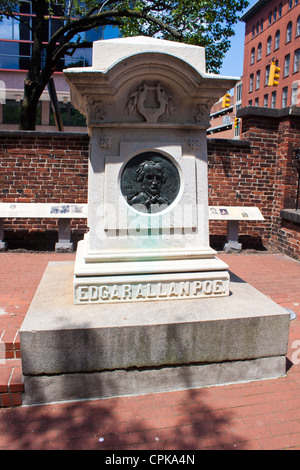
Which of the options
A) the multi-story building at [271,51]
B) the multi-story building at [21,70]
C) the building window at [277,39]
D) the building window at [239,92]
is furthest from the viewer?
the building window at [239,92]

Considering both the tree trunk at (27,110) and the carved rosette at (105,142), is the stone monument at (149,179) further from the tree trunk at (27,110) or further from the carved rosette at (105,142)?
the tree trunk at (27,110)

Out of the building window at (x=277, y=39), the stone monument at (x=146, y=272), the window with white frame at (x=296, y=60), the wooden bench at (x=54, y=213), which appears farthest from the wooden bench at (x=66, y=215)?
the building window at (x=277, y=39)

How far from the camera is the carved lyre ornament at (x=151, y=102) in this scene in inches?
129

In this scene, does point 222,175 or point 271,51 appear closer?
point 222,175

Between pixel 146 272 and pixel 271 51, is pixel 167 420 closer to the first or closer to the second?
pixel 146 272

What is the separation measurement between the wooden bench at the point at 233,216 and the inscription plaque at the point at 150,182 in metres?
4.41

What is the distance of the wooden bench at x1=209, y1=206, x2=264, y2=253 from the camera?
25.8 ft

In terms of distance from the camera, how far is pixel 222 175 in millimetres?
8328

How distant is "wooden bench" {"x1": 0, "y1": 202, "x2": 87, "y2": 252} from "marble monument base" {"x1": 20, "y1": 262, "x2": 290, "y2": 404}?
436 cm

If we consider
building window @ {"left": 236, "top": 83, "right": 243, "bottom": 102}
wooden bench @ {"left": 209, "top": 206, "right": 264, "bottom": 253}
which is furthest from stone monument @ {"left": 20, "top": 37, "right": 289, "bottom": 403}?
building window @ {"left": 236, "top": 83, "right": 243, "bottom": 102}

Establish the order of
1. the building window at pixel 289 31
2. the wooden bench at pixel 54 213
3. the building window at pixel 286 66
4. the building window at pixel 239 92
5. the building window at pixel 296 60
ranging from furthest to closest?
the building window at pixel 239 92 < the building window at pixel 289 31 < the building window at pixel 286 66 < the building window at pixel 296 60 < the wooden bench at pixel 54 213

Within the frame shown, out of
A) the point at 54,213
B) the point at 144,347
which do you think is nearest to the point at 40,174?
the point at 54,213

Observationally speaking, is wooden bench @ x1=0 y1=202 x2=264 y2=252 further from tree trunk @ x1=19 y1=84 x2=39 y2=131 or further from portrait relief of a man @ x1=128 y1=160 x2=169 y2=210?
tree trunk @ x1=19 y1=84 x2=39 y2=131

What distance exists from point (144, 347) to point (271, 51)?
4217 centimetres
